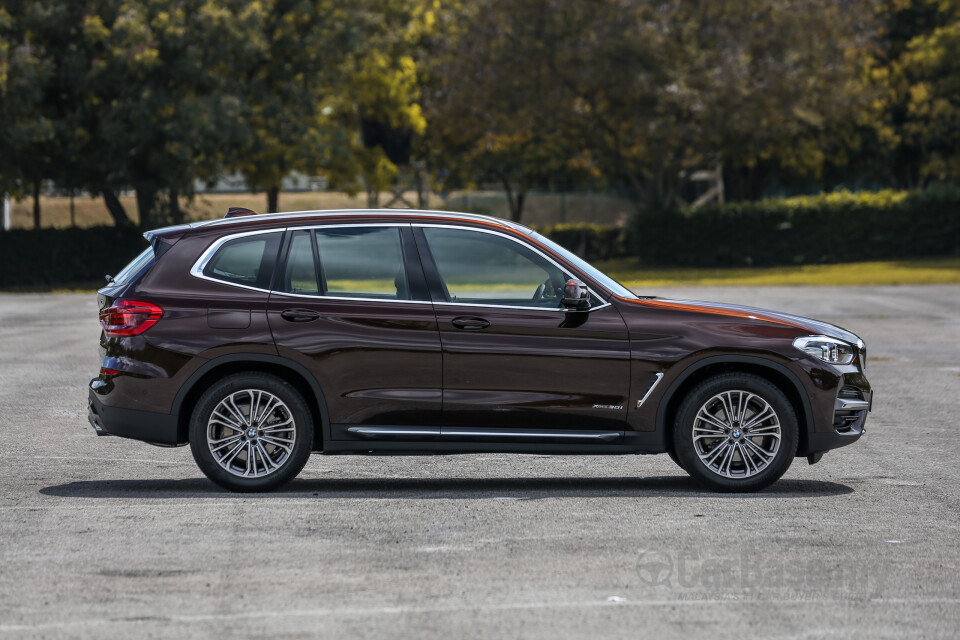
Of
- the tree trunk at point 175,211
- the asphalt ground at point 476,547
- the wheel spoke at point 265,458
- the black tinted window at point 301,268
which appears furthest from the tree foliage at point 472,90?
the wheel spoke at point 265,458

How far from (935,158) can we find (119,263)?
1117 inches

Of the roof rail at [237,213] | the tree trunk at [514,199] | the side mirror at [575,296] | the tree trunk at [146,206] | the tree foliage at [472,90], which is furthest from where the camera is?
the tree trunk at [514,199]

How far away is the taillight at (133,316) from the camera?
337 inches

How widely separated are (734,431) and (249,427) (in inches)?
114

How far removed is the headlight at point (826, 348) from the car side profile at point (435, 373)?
0.05 ft

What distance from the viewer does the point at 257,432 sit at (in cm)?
851

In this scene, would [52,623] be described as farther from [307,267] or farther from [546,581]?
[307,267]

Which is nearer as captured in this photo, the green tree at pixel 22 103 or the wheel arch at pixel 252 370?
the wheel arch at pixel 252 370

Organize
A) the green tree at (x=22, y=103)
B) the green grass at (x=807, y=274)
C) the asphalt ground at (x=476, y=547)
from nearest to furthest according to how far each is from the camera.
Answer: the asphalt ground at (x=476, y=547), the green tree at (x=22, y=103), the green grass at (x=807, y=274)

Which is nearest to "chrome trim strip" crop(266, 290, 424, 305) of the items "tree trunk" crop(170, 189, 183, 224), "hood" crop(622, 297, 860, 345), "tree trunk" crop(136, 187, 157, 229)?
"hood" crop(622, 297, 860, 345)

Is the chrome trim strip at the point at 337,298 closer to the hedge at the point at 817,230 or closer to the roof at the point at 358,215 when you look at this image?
the roof at the point at 358,215

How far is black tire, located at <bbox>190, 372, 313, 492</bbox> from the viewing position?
8.47 meters

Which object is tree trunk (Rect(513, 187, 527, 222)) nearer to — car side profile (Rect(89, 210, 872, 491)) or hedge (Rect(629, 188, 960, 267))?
hedge (Rect(629, 188, 960, 267))

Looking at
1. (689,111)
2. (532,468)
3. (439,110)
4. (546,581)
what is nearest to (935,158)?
(689,111)
